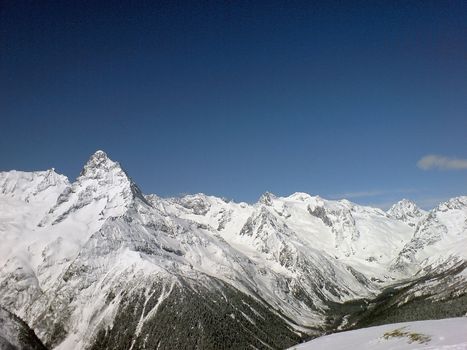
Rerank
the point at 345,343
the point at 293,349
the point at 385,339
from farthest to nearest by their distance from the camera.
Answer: the point at 293,349, the point at 345,343, the point at 385,339

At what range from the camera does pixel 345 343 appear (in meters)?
58.9

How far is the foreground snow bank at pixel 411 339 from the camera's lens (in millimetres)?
44625

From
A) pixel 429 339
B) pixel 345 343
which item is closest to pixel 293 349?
pixel 345 343

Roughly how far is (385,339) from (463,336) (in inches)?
398

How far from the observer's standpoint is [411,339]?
161 feet

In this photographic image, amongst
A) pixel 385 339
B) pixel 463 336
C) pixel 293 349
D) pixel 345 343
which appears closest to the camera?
pixel 463 336

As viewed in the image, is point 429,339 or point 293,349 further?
point 293,349

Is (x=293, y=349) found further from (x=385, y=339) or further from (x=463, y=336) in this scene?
(x=463, y=336)

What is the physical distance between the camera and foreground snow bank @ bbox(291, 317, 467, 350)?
146 ft

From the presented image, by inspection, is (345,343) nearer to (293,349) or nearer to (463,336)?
(293,349)

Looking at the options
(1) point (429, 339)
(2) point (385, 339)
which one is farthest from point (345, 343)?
(1) point (429, 339)

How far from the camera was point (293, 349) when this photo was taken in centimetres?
6481

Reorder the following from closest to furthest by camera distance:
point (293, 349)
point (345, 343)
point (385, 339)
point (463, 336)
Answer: point (463, 336) → point (385, 339) → point (345, 343) → point (293, 349)

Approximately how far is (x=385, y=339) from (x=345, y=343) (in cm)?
622
